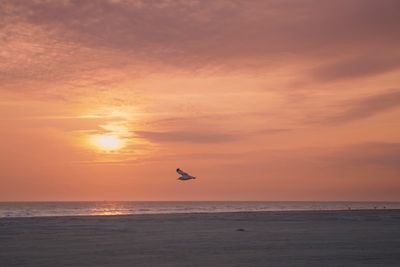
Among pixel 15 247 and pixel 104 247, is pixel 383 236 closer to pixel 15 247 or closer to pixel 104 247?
pixel 104 247

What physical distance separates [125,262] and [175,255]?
2465 mm

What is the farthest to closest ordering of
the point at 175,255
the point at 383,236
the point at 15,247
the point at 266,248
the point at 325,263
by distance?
1. the point at 383,236
2. the point at 15,247
3. the point at 266,248
4. the point at 175,255
5. the point at 325,263

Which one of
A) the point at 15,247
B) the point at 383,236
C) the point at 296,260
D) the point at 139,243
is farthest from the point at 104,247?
the point at 383,236

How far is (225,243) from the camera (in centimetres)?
2608

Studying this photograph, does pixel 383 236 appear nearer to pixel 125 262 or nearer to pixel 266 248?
pixel 266 248

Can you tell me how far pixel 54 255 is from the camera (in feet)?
71.9

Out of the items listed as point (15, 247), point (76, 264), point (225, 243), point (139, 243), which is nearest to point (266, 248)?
point (225, 243)

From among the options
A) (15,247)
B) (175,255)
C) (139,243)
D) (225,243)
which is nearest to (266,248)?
(225,243)

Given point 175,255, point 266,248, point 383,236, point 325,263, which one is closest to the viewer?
point 325,263

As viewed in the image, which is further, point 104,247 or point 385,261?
point 104,247

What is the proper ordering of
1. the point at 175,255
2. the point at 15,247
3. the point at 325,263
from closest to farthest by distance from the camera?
the point at 325,263 → the point at 175,255 → the point at 15,247

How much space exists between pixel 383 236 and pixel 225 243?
10.1 metres

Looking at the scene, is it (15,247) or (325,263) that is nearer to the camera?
(325,263)

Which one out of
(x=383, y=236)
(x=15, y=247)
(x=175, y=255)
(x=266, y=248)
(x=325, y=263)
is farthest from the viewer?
(x=383, y=236)
